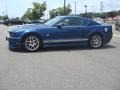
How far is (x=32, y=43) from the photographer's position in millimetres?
12102

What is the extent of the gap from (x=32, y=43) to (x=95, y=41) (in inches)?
111

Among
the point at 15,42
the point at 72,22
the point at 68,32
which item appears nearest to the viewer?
the point at 15,42

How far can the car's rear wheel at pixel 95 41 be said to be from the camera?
521 inches

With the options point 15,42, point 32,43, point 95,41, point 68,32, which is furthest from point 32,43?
point 95,41

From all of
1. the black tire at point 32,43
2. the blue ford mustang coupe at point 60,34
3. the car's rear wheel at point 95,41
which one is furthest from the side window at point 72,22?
the black tire at point 32,43

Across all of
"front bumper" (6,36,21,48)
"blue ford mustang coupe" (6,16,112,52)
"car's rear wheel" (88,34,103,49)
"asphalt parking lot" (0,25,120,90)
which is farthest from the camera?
"car's rear wheel" (88,34,103,49)

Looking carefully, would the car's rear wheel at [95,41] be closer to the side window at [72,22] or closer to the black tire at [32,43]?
the side window at [72,22]

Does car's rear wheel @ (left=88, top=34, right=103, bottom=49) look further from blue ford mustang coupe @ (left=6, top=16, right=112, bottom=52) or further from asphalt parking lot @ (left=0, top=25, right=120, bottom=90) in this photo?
asphalt parking lot @ (left=0, top=25, right=120, bottom=90)

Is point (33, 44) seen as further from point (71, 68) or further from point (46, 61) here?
point (71, 68)

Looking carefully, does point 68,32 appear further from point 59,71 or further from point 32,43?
point 59,71

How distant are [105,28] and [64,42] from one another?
6.65ft

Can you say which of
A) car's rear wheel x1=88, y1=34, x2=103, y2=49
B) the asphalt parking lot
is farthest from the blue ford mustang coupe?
the asphalt parking lot

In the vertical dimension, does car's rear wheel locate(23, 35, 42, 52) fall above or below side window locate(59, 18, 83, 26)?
below

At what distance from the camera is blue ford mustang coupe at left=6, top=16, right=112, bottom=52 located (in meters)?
12.0
